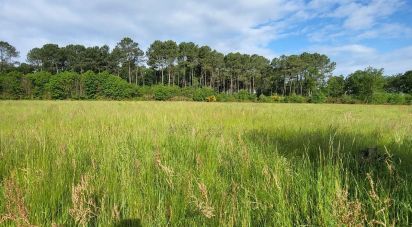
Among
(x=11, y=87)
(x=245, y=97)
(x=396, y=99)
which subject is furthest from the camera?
(x=245, y=97)

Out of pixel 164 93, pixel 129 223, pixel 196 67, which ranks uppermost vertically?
pixel 196 67

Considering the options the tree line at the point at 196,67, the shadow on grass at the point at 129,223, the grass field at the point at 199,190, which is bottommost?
the shadow on grass at the point at 129,223

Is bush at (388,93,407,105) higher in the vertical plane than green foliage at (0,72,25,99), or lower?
lower

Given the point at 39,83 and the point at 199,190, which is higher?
the point at 39,83

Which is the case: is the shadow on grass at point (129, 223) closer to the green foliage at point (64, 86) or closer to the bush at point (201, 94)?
the green foliage at point (64, 86)

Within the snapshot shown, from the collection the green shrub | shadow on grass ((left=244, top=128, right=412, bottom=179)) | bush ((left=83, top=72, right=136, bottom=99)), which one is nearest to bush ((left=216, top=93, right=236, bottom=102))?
bush ((left=83, top=72, right=136, bottom=99))

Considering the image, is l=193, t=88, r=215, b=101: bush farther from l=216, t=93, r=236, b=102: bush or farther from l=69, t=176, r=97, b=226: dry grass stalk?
l=69, t=176, r=97, b=226: dry grass stalk

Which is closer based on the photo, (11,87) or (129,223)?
(129,223)

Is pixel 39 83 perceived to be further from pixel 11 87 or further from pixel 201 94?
pixel 201 94

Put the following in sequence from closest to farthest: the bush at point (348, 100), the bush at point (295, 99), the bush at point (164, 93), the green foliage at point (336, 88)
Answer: the bush at point (348, 100), the bush at point (164, 93), the bush at point (295, 99), the green foliage at point (336, 88)

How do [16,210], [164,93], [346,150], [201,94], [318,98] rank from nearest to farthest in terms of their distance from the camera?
1. [16,210]
2. [346,150]
3. [318,98]
4. [164,93]
5. [201,94]

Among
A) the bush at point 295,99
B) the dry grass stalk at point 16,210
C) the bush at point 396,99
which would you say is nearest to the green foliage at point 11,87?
the bush at point 295,99

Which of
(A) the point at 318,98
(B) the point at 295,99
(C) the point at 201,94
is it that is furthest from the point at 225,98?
(A) the point at 318,98

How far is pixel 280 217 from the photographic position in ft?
6.50
